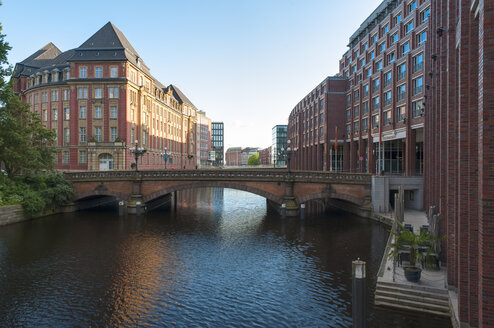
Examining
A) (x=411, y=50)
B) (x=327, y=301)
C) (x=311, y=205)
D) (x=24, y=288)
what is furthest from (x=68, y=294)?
(x=411, y=50)

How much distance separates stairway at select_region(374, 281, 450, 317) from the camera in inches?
506

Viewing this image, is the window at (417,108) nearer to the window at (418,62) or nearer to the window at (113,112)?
the window at (418,62)

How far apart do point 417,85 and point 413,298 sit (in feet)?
117

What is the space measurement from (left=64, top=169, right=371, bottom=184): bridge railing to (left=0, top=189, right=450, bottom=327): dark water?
18.4 ft

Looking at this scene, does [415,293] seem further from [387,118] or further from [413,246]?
[387,118]

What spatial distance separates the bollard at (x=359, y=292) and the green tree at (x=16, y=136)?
34.6 metres

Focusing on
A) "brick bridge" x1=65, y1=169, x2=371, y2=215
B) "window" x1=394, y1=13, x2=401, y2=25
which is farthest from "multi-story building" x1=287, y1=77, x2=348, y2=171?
"brick bridge" x1=65, y1=169, x2=371, y2=215

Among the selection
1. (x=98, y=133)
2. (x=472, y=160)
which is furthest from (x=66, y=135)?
(x=472, y=160)

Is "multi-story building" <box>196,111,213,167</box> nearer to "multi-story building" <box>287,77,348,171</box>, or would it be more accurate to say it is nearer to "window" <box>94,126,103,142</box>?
"multi-story building" <box>287,77,348,171</box>

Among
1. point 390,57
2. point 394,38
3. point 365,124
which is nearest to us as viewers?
point 390,57

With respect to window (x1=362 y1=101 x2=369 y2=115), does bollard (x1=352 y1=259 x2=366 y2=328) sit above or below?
below

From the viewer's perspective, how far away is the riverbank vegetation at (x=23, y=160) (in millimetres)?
32625

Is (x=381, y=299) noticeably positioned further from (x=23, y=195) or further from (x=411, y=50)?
(x=411, y=50)

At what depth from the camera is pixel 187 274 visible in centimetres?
1830
